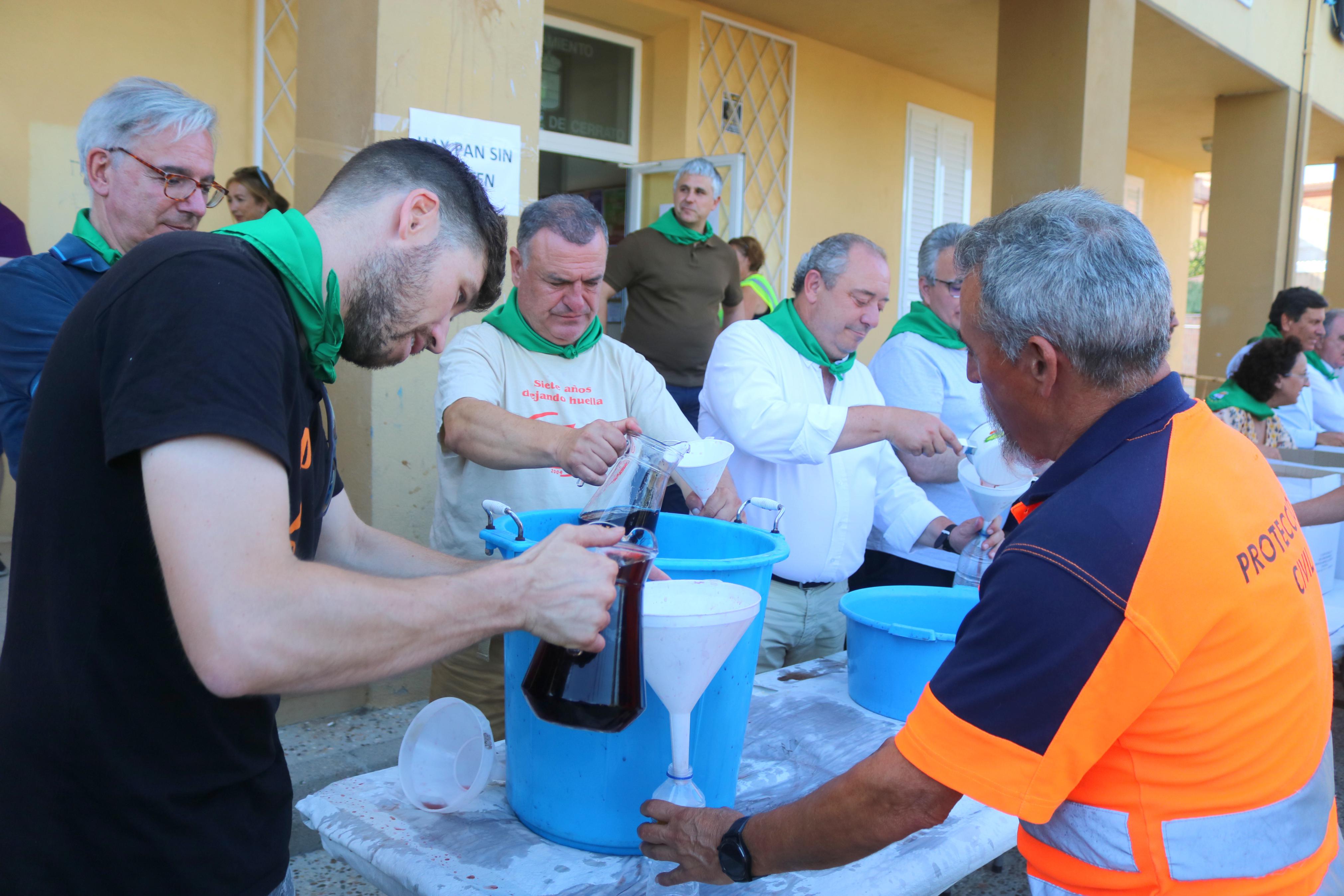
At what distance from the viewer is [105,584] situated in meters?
1.09

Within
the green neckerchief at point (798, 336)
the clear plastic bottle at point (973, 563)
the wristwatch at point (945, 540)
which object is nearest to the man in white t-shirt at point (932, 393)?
the wristwatch at point (945, 540)

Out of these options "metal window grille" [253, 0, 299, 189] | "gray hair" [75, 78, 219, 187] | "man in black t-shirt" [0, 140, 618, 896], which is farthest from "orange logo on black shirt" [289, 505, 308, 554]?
"metal window grille" [253, 0, 299, 189]

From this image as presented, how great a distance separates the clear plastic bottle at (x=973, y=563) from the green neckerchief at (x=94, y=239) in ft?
7.21

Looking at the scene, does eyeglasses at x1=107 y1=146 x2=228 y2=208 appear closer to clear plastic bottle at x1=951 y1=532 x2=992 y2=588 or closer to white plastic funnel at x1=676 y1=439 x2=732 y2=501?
white plastic funnel at x1=676 y1=439 x2=732 y2=501

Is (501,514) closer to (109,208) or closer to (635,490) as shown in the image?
(635,490)

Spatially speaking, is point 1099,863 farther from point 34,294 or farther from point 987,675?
point 34,294

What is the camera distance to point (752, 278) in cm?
644

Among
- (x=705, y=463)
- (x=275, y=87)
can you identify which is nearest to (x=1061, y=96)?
(x=275, y=87)

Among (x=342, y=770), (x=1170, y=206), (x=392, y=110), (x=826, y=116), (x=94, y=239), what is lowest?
(x=342, y=770)

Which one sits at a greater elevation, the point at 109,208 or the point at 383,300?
the point at 109,208

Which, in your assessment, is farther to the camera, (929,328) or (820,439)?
(929,328)

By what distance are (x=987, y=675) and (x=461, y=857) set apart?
32.9 inches

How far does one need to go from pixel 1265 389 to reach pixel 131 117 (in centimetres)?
568

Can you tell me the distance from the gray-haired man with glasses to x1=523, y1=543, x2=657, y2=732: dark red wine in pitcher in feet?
4.45
